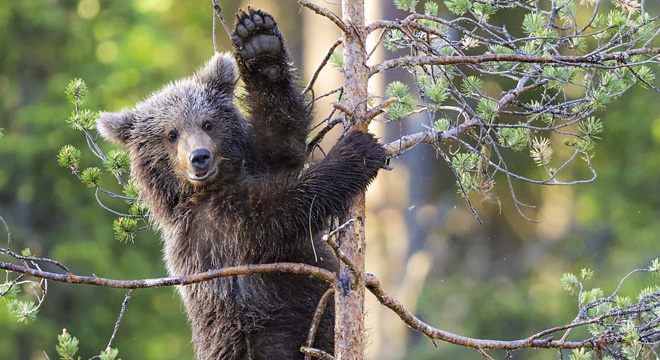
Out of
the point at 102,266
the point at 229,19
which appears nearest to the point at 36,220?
the point at 102,266

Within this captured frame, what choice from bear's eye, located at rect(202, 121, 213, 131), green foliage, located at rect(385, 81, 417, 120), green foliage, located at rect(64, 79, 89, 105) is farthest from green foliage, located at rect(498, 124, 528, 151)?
green foliage, located at rect(64, 79, 89, 105)

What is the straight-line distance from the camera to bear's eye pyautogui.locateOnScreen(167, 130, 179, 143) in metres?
5.43

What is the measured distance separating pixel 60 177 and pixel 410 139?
29.2 ft

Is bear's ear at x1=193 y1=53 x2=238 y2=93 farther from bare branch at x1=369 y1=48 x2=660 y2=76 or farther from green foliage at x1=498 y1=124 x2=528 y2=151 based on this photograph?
green foliage at x1=498 y1=124 x2=528 y2=151

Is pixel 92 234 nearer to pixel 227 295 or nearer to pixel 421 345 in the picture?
pixel 421 345

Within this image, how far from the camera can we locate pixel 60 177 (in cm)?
1230

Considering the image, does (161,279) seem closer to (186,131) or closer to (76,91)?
(186,131)

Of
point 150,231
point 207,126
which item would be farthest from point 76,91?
point 150,231

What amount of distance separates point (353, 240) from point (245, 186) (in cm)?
118

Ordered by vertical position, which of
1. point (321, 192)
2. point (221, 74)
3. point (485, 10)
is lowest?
point (321, 192)

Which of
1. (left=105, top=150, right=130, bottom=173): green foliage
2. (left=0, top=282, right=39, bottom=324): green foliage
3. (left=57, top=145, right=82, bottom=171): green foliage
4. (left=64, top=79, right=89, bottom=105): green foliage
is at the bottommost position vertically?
(left=0, top=282, right=39, bottom=324): green foliage

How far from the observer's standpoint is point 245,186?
16.6ft

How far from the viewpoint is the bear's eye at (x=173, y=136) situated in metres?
5.43

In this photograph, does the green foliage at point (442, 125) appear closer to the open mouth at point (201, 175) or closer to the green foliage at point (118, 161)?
the open mouth at point (201, 175)
